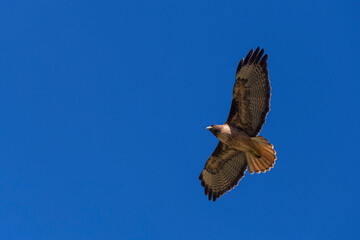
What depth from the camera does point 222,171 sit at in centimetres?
1100

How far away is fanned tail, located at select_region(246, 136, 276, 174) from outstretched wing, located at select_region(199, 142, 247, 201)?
422 mm

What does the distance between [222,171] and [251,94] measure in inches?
104

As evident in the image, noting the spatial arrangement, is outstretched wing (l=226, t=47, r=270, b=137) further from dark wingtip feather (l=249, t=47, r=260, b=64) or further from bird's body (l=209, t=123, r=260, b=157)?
bird's body (l=209, t=123, r=260, b=157)

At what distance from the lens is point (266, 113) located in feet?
31.0

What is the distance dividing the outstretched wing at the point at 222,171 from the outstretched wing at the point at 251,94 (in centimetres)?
114

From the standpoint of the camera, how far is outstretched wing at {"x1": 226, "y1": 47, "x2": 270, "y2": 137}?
9.26 meters

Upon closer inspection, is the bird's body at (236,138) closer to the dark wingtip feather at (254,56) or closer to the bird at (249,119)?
the bird at (249,119)

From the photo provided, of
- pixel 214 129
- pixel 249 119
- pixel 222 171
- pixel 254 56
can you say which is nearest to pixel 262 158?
pixel 249 119

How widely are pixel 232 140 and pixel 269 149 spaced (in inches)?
36.0

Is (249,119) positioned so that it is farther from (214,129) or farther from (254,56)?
(254,56)

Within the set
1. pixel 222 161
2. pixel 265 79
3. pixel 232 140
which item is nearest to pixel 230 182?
pixel 222 161

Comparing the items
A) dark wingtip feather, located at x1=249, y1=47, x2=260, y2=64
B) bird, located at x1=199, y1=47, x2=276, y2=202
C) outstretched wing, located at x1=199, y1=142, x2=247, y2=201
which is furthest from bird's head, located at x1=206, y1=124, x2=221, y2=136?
dark wingtip feather, located at x1=249, y1=47, x2=260, y2=64

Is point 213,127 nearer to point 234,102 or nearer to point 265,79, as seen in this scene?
point 234,102

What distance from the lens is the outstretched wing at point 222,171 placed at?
10.6 m
